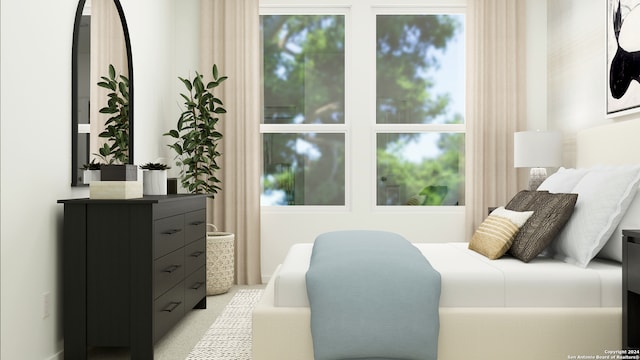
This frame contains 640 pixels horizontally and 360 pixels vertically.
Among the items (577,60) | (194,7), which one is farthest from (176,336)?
(577,60)

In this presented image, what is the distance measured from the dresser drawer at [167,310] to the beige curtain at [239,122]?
150cm

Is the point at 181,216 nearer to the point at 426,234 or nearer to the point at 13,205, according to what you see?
the point at 13,205

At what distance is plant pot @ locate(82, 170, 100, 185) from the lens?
286 centimetres

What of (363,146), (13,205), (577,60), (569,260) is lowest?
(569,260)

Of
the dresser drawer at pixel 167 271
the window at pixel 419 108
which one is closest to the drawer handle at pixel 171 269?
the dresser drawer at pixel 167 271

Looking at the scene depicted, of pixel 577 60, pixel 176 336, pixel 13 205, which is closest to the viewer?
pixel 13 205

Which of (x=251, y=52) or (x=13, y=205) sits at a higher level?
(x=251, y=52)

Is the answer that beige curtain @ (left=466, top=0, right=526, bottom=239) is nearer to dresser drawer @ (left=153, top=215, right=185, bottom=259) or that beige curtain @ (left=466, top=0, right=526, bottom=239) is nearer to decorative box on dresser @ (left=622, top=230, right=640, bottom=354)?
decorative box on dresser @ (left=622, top=230, right=640, bottom=354)

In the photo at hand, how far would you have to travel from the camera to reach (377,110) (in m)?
4.88

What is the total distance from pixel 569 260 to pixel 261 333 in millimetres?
1514

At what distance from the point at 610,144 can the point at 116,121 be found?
126 inches

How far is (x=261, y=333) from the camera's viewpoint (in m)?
2.18

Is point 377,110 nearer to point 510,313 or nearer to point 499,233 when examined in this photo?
point 499,233

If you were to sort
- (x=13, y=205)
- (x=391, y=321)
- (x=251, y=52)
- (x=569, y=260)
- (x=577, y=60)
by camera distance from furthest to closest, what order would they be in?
1. (x=251, y=52)
2. (x=577, y=60)
3. (x=569, y=260)
4. (x=13, y=205)
5. (x=391, y=321)
